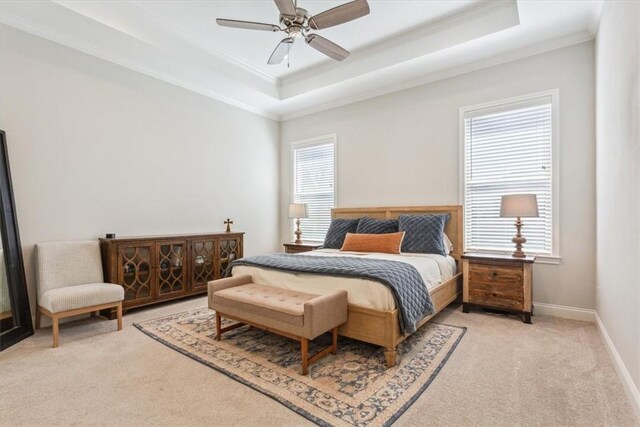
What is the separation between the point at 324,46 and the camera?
3.12 metres

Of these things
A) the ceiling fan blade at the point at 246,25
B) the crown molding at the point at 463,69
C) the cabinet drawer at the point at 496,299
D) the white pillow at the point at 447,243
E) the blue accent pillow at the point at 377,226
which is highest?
the crown molding at the point at 463,69

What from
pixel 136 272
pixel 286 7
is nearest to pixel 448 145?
pixel 286 7

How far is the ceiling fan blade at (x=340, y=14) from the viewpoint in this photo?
253 cm

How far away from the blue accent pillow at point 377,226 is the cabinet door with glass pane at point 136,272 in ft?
8.79

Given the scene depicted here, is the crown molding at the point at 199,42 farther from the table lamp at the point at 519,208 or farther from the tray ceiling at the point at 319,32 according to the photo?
the table lamp at the point at 519,208

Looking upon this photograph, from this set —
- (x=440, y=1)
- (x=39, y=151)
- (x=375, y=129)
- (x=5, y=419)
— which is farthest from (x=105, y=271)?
(x=440, y=1)

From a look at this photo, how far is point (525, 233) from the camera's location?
3779 millimetres

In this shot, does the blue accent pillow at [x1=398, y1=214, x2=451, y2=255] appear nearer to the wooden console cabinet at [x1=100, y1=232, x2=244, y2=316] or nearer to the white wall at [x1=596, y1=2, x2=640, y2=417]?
the white wall at [x1=596, y1=2, x2=640, y2=417]

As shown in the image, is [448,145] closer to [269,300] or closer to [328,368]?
[269,300]

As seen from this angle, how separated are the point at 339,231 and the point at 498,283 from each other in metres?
2.07

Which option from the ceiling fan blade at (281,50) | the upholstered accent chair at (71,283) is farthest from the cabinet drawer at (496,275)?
the upholstered accent chair at (71,283)

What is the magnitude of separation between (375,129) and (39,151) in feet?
13.6

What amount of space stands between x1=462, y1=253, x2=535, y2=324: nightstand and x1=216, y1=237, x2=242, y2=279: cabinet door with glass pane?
316 cm

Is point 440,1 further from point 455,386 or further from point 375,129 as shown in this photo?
point 455,386
